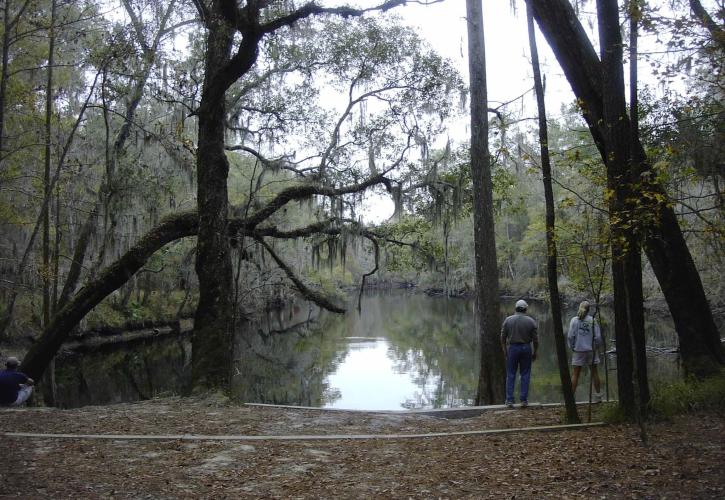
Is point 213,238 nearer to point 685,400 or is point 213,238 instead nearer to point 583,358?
point 583,358

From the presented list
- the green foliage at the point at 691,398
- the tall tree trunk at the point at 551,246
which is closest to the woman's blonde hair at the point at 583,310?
the tall tree trunk at the point at 551,246

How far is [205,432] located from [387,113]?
9174 millimetres

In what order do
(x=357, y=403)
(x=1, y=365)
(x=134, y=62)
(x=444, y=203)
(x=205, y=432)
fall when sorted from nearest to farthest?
(x=205, y=432) < (x=134, y=62) < (x=444, y=203) < (x=357, y=403) < (x=1, y=365)

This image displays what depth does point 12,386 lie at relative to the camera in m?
9.03

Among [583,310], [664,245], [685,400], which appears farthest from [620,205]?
[583,310]

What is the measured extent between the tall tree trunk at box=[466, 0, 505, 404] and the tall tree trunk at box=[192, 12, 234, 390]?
4.33 metres

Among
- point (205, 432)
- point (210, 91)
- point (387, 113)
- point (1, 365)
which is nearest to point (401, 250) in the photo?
point (387, 113)

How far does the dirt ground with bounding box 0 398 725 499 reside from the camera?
173 inches

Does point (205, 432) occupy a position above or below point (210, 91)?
below

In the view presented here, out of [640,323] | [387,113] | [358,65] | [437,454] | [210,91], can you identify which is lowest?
[437,454]

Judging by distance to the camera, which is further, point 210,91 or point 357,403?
point 357,403

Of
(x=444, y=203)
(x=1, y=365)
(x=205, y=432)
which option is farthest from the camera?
(x=1, y=365)

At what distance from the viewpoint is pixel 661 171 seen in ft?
18.9

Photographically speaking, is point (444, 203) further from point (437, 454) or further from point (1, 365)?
point (1, 365)
